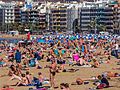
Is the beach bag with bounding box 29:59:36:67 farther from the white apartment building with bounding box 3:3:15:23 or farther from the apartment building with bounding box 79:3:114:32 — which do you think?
the white apartment building with bounding box 3:3:15:23

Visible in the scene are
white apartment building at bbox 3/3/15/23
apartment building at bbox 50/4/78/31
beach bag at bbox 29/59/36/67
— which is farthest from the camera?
white apartment building at bbox 3/3/15/23

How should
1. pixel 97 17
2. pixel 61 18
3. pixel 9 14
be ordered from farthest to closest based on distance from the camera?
1. pixel 9 14
2. pixel 61 18
3. pixel 97 17

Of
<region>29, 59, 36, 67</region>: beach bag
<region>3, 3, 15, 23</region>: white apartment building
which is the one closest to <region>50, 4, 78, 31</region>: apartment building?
<region>3, 3, 15, 23</region>: white apartment building

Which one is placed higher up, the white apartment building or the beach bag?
the beach bag

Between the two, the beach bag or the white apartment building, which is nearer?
the beach bag

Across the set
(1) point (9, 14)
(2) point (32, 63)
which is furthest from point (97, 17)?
(2) point (32, 63)

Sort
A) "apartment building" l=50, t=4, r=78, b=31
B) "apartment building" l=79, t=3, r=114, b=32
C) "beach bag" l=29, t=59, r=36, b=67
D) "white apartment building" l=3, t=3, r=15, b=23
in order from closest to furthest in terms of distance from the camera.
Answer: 1. "beach bag" l=29, t=59, r=36, b=67
2. "apartment building" l=79, t=3, r=114, b=32
3. "apartment building" l=50, t=4, r=78, b=31
4. "white apartment building" l=3, t=3, r=15, b=23

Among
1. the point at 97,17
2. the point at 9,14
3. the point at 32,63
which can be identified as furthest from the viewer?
the point at 9,14

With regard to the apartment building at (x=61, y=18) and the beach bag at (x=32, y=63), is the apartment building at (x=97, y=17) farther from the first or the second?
the beach bag at (x=32, y=63)

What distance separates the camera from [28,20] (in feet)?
460

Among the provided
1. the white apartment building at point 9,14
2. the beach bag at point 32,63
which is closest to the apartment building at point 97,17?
the white apartment building at point 9,14

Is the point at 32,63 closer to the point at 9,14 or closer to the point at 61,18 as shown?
the point at 61,18

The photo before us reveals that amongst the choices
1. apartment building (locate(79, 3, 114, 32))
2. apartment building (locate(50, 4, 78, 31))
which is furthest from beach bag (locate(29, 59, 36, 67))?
apartment building (locate(50, 4, 78, 31))

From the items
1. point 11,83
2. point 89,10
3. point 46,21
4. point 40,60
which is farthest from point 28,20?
point 11,83
